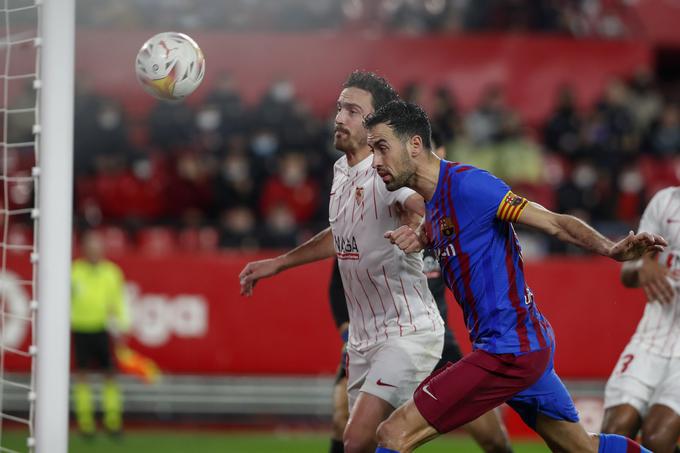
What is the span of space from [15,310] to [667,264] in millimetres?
7935

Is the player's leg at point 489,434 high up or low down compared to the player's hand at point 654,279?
down

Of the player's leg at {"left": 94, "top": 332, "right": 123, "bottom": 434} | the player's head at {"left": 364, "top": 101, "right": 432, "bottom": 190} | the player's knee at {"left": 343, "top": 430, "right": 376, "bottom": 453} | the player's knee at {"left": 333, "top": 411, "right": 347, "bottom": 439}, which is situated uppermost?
the player's head at {"left": 364, "top": 101, "right": 432, "bottom": 190}

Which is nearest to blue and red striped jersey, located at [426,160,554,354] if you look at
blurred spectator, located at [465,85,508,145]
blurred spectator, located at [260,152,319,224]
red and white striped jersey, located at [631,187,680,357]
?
red and white striped jersey, located at [631,187,680,357]

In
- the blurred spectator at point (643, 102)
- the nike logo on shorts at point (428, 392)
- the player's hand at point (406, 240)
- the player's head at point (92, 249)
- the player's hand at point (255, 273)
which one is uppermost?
the blurred spectator at point (643, 102)

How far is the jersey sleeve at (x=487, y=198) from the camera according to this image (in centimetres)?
536

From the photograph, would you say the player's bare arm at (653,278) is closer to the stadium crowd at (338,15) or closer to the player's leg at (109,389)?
the player's leg at (109,389)

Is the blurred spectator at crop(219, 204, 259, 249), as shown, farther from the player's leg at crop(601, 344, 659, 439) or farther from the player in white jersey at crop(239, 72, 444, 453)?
the player's leg at crop(601, 344, 659, 439)

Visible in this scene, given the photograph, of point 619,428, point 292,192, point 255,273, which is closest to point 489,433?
point 619,428

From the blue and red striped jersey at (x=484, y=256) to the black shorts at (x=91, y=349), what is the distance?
807 cm

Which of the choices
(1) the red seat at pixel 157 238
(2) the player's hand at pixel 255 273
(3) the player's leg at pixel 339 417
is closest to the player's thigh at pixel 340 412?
(3) the player's leg at pixel 339 417

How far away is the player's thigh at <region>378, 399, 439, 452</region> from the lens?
5320 millimetres

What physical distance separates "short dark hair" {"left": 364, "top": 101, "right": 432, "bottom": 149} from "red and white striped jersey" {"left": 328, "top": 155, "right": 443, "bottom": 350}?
0.54m

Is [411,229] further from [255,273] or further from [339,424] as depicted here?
[339,424]

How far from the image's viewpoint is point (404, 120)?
5566 mm
